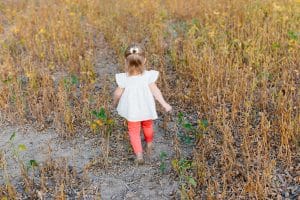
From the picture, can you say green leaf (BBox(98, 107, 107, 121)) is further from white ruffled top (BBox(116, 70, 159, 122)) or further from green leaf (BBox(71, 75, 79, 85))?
green leaf (BBox(71, 75, 79, 85))

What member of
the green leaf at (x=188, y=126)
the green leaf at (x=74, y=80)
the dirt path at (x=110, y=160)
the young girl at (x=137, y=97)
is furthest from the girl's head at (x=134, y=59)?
the green leaf at (x=74, y=80)

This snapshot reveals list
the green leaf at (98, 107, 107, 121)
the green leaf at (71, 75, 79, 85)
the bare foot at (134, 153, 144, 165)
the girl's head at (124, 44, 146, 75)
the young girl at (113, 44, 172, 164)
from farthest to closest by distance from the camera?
the green leaf at (71, 75, 79, 85), the green leaf at (98, 107, 107, 121), the bare foot at (134, 153, 144, 165), the young girl at (113, 44, 172, 164), the girl's head at (124, 44, 146, 75)

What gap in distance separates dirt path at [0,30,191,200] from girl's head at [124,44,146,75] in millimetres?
922

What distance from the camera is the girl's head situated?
403 cm

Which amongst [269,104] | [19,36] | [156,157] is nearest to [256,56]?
[269,104]

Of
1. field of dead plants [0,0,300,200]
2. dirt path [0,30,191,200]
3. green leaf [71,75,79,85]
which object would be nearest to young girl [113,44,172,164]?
dirt path [0,30,191,200]

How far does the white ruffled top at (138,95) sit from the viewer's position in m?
4.20

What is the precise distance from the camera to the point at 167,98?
537 cm

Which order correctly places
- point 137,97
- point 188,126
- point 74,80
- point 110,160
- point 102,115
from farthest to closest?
point 74,80, point 102,115, point 188,126, point 110,160, point 137,97

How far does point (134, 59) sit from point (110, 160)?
112 cm

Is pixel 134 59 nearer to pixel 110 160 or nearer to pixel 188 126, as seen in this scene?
pixel 188 126

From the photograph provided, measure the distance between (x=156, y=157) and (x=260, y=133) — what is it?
1.11 metres

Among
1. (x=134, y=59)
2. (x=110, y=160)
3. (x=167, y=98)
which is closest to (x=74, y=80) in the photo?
(x=167, y=98)

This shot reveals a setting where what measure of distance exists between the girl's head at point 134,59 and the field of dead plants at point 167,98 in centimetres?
87
